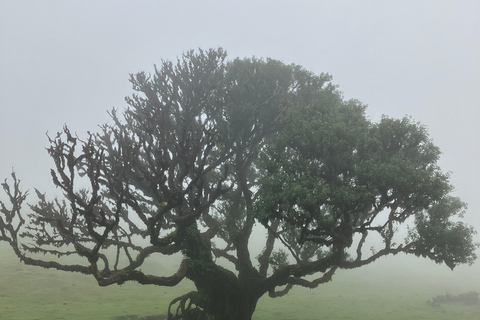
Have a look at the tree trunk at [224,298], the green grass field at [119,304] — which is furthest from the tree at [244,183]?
the green grass field at [119,304]

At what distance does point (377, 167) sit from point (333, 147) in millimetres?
2598

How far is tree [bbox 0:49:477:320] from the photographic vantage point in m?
15.6

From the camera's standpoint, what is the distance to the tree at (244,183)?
51.1 ft

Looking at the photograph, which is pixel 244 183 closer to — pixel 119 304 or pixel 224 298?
pixel 224 298

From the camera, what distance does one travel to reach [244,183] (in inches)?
939

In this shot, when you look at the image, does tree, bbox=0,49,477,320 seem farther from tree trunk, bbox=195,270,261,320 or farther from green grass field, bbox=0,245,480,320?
green grass field, bbox=0,245,480,320

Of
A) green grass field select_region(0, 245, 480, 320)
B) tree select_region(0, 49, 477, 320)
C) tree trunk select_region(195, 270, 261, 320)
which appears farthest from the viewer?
green grass field select_region(0, 245, 480, 320)

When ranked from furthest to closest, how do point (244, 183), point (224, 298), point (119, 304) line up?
1. point (119, 304)
2. point (244, 183)
3. point (224, 298)

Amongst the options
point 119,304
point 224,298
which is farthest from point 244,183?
point 119,304

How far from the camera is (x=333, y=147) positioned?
18688 mm

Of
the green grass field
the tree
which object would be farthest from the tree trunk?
the green grass field

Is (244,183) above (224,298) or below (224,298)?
above

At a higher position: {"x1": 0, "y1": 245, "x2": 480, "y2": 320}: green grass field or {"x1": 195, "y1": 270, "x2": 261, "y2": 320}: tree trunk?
{"x1": 195, "y1": 270, "x2": 261, "y2": 320}: tree trunk

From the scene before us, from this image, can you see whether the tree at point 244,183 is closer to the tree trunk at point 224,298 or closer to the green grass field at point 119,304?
the tree trunk at point 224,298
